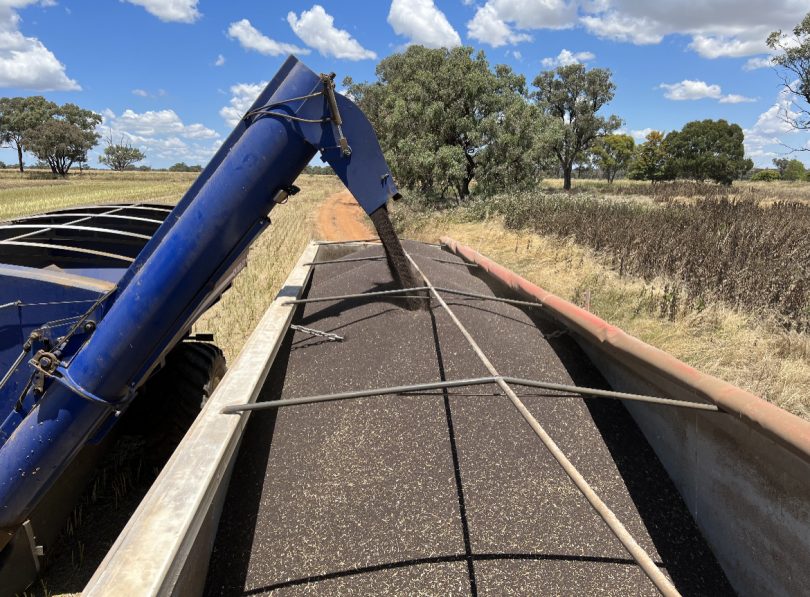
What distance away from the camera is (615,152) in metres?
62.3

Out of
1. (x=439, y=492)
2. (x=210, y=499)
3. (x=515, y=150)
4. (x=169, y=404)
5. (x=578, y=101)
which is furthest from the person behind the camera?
(x=578, y=101)

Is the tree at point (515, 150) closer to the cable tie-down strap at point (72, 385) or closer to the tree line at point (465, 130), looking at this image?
the tree line at point (465, 130)

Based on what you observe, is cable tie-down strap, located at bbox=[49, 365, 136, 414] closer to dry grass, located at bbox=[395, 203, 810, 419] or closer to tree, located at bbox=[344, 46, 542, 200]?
dry grass, located at bbox=[395, 203, 810, 419]

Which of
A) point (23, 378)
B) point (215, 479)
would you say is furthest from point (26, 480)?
point (215, 479)

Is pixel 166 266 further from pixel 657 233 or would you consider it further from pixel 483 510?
pixel 657 233

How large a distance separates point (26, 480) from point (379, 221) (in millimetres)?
2371

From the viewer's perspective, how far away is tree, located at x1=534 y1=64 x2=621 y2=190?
36.8 m

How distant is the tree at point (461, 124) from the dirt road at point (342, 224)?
8.20 ft

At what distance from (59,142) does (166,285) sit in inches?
3020

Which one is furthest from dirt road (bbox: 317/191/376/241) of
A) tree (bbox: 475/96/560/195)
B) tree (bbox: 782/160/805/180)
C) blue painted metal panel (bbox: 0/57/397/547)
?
tree (bbox: 782/160/805/180)

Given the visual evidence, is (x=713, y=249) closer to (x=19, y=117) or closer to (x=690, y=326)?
(x=690, y=326)

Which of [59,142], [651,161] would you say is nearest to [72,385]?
[651,161]

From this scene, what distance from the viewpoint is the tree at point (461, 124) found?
1584cm

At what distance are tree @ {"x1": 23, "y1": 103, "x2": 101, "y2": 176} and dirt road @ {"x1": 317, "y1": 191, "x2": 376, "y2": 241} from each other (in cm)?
5706
